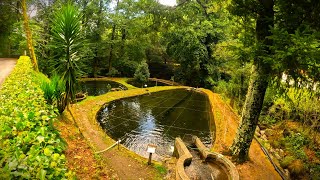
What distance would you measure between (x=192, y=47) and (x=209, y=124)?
10.8m

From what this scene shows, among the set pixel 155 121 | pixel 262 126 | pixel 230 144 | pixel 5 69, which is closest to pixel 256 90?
pixel 230 144

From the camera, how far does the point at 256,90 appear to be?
6887 millimetres

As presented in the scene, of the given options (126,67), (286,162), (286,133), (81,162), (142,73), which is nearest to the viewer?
(81,162)

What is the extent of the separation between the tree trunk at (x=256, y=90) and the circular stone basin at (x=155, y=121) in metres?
2.54

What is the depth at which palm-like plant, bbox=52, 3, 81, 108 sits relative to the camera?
5570mm

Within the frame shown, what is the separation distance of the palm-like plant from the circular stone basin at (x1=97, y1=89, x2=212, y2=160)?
3892 millimetres

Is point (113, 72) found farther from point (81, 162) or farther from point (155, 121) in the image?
point (81, 162)

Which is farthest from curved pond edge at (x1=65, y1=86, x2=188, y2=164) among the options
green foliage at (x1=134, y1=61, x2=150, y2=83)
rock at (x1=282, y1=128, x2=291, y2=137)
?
rock at (x1=282, y1=128, x2=291, y2=137)

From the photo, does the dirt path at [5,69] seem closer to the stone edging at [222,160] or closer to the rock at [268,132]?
the stone edging at [222,160]

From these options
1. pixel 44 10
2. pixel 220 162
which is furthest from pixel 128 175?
pixel 44 10

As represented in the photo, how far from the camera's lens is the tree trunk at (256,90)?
6.16 meters

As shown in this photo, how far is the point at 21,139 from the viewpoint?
2.17 m

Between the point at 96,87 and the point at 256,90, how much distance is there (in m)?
14.8

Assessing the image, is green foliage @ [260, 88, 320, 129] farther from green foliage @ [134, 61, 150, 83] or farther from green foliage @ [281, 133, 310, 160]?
green foliage @ [134, 61, 150, 83]
